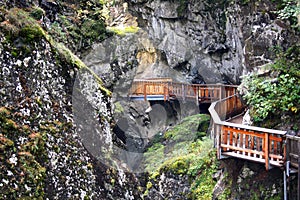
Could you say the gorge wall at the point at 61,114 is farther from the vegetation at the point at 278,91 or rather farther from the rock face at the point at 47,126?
the vegetation at the point at 278,91

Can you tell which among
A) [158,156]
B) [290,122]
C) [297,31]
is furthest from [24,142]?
[158,156]

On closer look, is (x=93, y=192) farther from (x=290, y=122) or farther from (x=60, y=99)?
(x=290, y=122)

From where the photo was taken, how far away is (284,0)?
27.2 ft

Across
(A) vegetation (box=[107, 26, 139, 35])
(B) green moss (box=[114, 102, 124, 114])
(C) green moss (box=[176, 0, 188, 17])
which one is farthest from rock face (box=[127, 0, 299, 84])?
(B) green moss (box=[114, 102, 124, 114])

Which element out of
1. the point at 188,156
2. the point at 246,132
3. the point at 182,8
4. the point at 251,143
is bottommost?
the point at 188,156

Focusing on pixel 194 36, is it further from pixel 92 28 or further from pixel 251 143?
pixel 251 143

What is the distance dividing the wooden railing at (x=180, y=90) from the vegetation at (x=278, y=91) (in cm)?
451

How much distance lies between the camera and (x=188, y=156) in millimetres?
10812

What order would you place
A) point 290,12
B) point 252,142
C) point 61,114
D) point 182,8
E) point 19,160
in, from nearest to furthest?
point 19,160, point 61,114, point 252,142, point 290,12, point 182,8

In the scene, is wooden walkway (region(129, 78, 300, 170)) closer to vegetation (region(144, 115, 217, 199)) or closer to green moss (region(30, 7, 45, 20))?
vegetation (region(144, 115, 217, 199))

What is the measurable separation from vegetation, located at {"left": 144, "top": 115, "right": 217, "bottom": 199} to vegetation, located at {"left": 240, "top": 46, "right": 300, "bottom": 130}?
230 centimetres

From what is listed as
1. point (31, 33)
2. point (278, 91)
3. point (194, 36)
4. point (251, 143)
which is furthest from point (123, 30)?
point (31, 33)

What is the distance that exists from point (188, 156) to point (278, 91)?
4375 millimetres

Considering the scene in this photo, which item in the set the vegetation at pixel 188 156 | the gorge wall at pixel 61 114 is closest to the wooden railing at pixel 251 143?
the gorge wall at pixel 61 114
